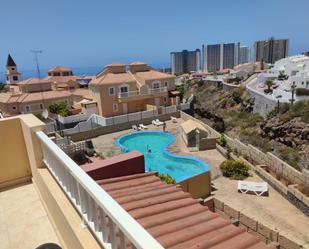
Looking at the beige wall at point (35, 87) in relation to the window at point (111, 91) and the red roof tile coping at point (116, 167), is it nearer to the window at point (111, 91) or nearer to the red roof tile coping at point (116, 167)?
the window at point (111, 91)

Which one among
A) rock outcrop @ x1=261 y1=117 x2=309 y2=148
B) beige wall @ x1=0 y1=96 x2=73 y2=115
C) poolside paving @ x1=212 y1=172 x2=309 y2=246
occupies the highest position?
beige wall @ x1=0 y1=96 x2=73 y2=115

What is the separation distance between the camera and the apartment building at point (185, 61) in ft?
422

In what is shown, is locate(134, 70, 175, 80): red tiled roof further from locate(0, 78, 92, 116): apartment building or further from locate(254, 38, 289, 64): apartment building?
locate(254, 38, 289, 64): apartment building

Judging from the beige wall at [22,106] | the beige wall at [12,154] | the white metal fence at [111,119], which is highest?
the beige wall at [12,154]

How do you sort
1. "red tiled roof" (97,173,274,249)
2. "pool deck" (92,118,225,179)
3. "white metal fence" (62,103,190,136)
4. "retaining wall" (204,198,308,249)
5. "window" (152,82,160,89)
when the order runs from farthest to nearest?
"window" (152,82,160,89)
"white metal fence" (62,103,190,136)
"pool deck" (92,118,225,179)
"retaining wall" (204,198,308,249)
"red tiled roof" (97,173,274,249)

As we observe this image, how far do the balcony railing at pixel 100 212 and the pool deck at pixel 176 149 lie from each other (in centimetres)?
1231

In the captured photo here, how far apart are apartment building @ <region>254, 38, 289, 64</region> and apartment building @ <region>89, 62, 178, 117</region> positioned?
261 feet

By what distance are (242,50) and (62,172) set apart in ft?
448

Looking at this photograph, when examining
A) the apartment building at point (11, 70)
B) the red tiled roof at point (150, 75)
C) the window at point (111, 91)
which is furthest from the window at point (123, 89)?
the apartment building at point (11, 70)

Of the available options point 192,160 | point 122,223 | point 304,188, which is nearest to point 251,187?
point 304,188

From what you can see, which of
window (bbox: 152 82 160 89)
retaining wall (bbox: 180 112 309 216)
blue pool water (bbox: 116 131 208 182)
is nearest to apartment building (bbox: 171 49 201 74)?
window (bbox: 152 82 160 89)

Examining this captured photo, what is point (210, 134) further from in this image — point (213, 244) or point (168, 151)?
point (213, 244)

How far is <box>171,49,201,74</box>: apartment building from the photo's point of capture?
422 ft

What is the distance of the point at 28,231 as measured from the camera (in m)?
3.98
